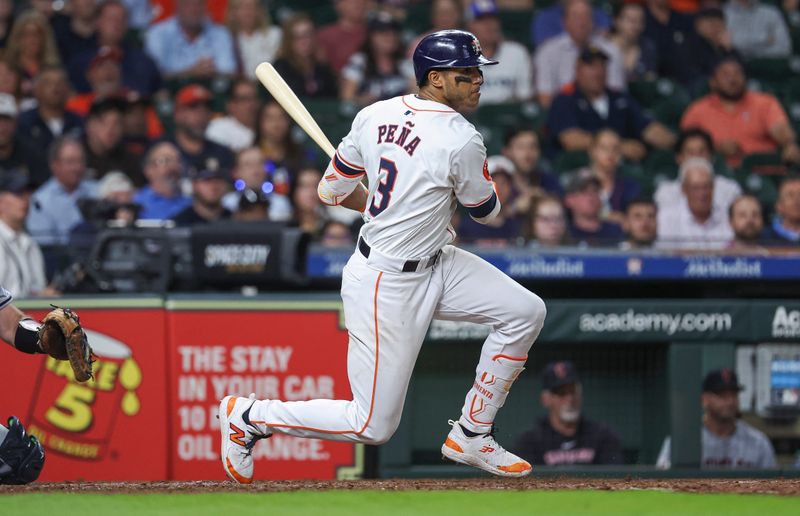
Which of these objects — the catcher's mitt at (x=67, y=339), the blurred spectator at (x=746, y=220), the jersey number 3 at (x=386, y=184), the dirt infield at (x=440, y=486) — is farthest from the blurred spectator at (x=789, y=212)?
the catcher's mitt at (x=67, y=339)

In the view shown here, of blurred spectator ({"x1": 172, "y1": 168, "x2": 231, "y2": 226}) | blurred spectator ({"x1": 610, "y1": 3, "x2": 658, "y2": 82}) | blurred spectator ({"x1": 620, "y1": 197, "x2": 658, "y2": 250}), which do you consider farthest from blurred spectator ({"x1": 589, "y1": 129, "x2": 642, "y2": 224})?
blurred spectator ({"x1": 172, "y1": 168, "x2": 231, "y2": 226})

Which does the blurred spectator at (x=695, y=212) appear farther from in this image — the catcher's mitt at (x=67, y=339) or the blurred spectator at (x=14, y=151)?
the catcher's mitt at (x=67, y=339)

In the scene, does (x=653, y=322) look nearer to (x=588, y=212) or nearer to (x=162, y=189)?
(x=588, y=212)

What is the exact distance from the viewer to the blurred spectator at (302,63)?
10.0 meters

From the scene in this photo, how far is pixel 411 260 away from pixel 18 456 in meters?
1.81

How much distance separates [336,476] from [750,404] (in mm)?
2331

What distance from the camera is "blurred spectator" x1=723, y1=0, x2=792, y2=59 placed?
36.7 ft

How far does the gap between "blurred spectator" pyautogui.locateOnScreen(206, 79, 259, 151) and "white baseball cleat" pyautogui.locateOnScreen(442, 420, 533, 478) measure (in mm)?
4691

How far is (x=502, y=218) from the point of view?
337 inches

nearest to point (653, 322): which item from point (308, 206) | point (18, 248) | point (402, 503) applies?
point (308, 206)

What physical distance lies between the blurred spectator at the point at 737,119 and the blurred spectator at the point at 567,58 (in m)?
0.69

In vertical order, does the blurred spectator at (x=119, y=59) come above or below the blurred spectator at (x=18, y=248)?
above

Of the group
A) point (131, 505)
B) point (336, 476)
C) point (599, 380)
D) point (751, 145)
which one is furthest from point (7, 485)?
point (751, 145)

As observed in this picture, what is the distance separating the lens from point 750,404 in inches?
284
